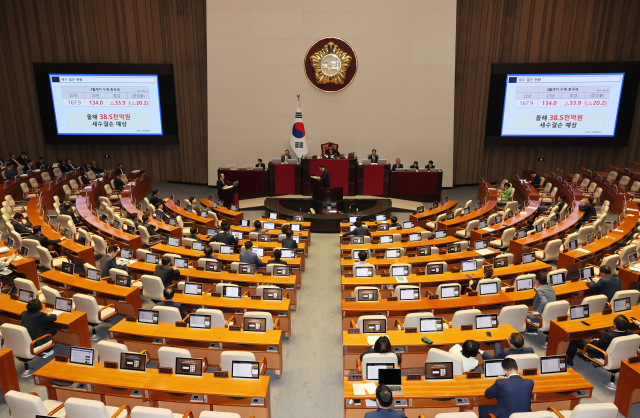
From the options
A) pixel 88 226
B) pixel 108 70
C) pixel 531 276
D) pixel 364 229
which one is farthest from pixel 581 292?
pixel 108 70

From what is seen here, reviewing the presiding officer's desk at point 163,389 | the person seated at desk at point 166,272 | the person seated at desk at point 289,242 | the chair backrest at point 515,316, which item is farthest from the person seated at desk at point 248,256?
the chair backrest at point 515,316

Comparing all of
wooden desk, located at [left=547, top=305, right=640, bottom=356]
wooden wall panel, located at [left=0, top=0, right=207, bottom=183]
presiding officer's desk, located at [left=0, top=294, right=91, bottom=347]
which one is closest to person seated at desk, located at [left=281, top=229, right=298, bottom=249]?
presiding officer's desk, located at [left=0, top=294, right=91, bottom=347]

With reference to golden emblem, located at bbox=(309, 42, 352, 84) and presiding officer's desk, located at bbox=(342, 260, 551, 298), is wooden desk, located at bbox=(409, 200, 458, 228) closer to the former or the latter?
presiding officer's desk, located at bbox=(342, 260, 551, 298)

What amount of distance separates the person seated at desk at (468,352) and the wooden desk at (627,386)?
1.95 m

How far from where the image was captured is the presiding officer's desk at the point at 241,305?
25.7ft

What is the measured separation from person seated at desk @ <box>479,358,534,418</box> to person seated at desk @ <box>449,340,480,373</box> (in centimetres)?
72

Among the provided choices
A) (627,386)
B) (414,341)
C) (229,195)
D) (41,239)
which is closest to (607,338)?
(627,386)

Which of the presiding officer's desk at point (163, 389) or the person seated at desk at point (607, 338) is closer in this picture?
the presiding officer's desk at point (163, 389)

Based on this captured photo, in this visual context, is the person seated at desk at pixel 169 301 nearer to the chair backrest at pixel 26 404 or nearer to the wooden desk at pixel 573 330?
the chair backrest at pixel 26 404

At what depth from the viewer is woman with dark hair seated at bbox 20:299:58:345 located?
7020 mm

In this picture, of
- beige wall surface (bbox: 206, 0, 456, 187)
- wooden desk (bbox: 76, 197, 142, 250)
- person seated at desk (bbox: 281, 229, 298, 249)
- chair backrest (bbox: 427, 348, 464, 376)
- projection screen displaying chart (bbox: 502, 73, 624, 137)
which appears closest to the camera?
chair backrest (bbox: 427, 348, 464, 376)

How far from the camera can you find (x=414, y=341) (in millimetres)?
6641

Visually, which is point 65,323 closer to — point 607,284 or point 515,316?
point 515,316

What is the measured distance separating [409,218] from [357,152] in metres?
5.39
